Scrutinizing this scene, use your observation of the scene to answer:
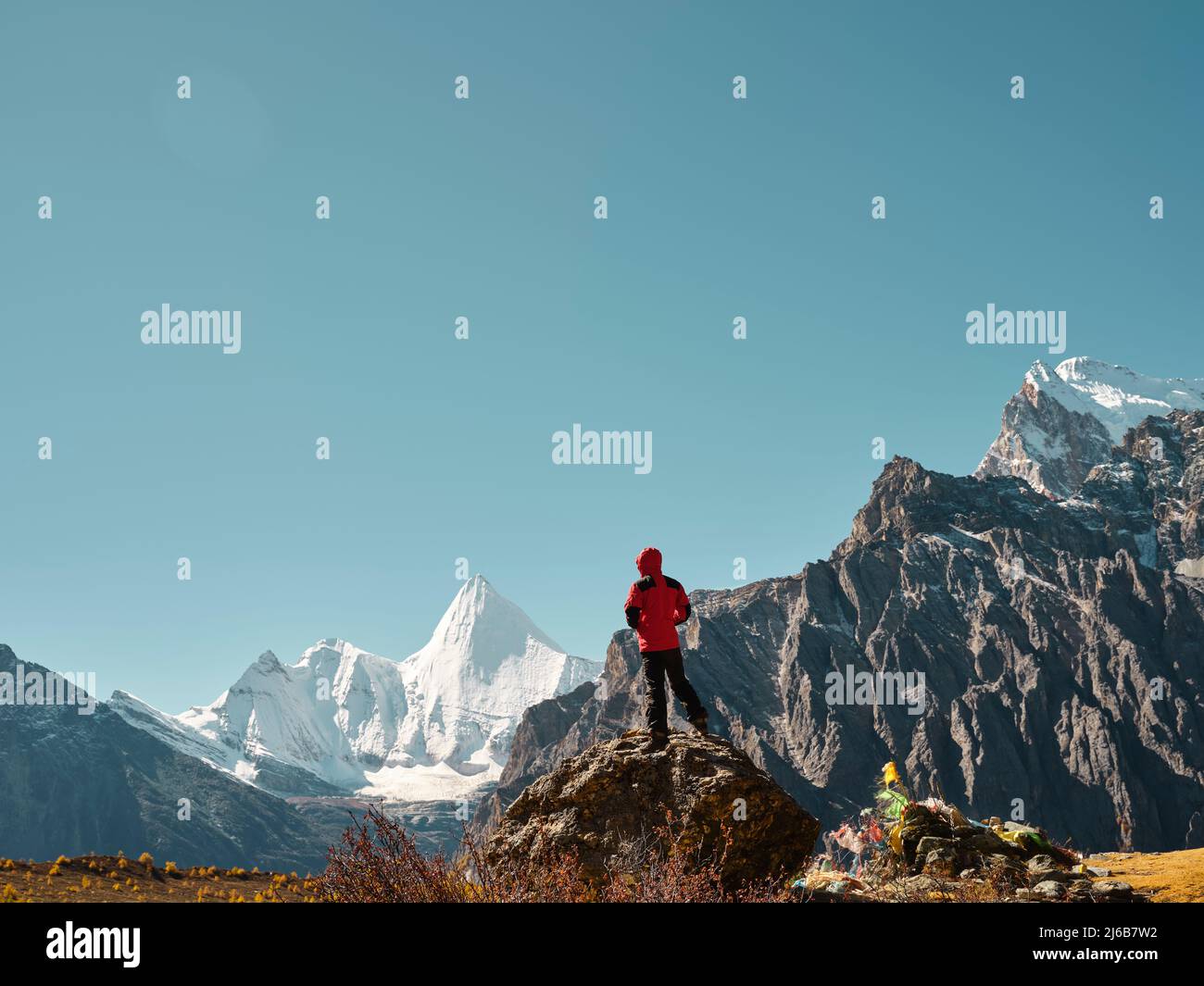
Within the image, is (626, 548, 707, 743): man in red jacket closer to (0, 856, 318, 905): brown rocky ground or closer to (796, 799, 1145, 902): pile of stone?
(796, 799, 1145, 902): pile of stone

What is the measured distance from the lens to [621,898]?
8883 mm

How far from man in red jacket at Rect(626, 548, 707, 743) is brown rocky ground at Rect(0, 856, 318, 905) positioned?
5093 mm

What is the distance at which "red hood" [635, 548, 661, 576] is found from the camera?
41.7 ft

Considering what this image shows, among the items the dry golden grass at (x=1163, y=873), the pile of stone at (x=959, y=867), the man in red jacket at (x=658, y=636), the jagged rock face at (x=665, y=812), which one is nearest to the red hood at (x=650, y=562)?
the man in red jacket at (x=658, y=636)

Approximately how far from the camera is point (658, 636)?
12539mm

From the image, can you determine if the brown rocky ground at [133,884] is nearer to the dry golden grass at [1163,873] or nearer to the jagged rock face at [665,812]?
the jagged rock face at [665,812]

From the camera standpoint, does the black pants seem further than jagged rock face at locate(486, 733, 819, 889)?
Yes

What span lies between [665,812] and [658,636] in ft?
8.76

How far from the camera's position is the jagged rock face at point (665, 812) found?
34.6 feet

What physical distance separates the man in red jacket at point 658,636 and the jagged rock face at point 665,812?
57 centimetres

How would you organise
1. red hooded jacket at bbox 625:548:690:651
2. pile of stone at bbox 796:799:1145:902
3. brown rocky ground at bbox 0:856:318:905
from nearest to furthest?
pile of stone at bbox 796:799:1145:902 → brown rocky ground at bbox 0:856:318:905 → red hooded jacket at bbox 625:548:690:651

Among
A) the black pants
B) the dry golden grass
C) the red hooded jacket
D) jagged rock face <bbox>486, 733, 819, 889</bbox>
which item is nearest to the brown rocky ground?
jagged rock face <bbox>486, 733, 819, 889</bbox>
